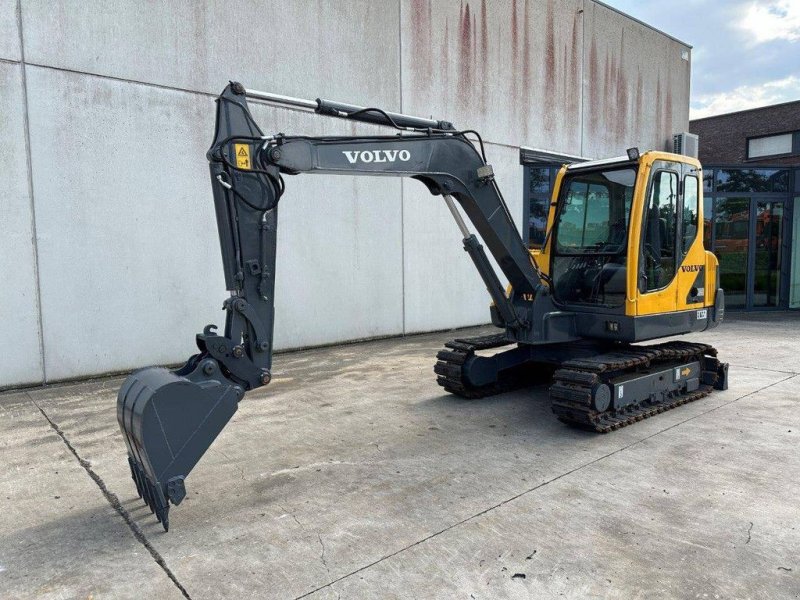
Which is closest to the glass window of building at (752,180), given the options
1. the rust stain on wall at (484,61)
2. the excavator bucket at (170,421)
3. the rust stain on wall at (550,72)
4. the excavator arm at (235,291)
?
the rust stain on wall at (550,72)

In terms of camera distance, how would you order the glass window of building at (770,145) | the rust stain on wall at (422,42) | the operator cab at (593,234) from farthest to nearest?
the glass window of building at (770,145)
the rust stain on wall at (422,42)
the operator cab at (593,234)

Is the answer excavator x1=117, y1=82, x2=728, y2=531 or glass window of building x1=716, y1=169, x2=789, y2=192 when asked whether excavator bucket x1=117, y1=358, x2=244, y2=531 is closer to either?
excavator x1=117, y1=82, x2=728, y2=531

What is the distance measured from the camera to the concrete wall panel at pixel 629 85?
45.7 ft

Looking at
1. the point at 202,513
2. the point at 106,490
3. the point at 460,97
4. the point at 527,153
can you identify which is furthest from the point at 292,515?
the point at 527,153

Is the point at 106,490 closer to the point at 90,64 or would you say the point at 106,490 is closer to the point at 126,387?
the point at 126,387

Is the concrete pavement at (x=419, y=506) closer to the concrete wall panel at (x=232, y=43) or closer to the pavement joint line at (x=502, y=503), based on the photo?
the pavement joint line at (x=502, y=503)

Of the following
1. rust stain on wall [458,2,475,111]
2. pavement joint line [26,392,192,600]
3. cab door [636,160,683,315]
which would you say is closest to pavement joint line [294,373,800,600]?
pavement joint line [26,392,192,600]

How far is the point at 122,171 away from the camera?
307 inches

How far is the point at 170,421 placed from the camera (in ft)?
11.2

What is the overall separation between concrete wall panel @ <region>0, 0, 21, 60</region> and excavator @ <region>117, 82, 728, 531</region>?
487 centimetres

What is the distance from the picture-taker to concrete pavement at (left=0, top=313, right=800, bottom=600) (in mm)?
2988

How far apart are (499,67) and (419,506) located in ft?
34.3

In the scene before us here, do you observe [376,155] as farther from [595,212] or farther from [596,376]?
[595,212]

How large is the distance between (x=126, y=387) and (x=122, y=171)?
5.16 metres
